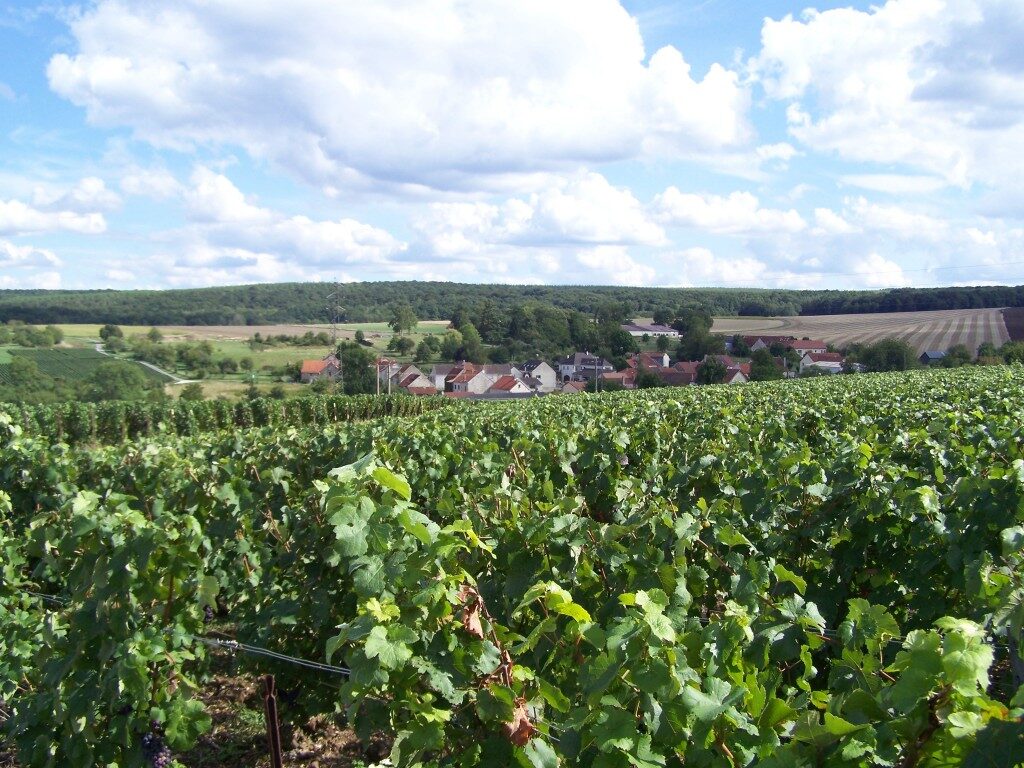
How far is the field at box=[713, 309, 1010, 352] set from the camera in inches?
2534

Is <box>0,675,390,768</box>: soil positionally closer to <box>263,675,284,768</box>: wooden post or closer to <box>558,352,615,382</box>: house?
<box>263,675,284,768</box>: wooden post

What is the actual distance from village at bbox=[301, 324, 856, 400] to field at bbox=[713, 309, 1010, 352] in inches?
225

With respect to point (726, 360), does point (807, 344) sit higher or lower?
higher

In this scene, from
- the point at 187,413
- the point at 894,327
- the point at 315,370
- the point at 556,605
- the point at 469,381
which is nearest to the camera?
the point at 556,605

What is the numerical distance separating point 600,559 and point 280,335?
86.3m

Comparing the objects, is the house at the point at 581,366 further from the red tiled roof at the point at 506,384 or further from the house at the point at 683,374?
the red tiled roof at the point at 506,384

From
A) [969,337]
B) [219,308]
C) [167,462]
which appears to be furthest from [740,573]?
[219,308]

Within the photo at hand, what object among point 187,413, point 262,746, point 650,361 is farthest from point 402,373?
point 262,746

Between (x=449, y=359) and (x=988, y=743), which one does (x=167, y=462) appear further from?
(x=449, y=359)

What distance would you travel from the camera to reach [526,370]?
6975cm

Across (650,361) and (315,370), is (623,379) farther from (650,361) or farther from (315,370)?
(315,370)

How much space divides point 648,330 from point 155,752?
273ft

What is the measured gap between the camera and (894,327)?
75.4 m

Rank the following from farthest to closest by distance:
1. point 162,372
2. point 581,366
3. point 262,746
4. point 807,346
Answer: point 581,366
point 162,372
point 807,346
point 262,746
